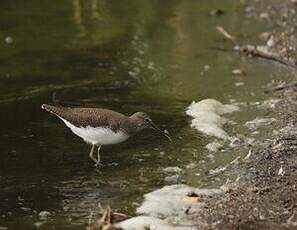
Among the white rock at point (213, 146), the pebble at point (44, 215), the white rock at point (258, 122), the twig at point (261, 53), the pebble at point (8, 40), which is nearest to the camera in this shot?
the pebble at point (44, 215)

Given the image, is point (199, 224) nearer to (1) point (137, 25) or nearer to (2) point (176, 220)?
(2) point (176, 220)

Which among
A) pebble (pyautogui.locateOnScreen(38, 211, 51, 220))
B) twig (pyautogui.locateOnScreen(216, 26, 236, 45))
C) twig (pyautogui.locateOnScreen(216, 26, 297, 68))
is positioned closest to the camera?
pebble (pyautogui.locateOnScreen(38, 211, 51, 220))

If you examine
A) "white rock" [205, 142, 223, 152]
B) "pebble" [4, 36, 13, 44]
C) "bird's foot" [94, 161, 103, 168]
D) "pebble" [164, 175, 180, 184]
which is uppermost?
"pebble" [4, 36, 13, 44]

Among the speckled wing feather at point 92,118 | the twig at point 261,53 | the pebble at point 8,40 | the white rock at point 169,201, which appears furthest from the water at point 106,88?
the speckled wing feather at point 92,118

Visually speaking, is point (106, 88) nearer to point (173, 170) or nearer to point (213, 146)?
point (213, 146)

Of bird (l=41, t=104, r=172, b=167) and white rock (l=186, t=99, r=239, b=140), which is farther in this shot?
white rock (l=186, t=99, r=239, b=140)

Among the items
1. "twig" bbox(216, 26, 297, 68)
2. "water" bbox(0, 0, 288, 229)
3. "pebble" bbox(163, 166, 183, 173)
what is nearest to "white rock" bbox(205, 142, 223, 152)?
"water" bbox(0, 0, 288, 229)

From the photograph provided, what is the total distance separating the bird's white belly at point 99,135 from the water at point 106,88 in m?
0.40

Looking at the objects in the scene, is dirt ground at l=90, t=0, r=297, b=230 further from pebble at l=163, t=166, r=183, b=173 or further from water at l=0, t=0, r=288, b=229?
pebble at l=163, t=166, r=183, b=173

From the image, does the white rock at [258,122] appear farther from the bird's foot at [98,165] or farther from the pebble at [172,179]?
the bird's foot at [98,165]

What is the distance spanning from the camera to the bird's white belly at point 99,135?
10273 millimetres

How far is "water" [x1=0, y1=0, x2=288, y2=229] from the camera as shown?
9702 mm

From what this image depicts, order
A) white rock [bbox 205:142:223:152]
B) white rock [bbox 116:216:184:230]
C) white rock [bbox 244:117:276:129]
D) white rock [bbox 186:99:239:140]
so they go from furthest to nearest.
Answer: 1. white rock [bbox 244:117:276:129]
2. white rock [bbox 186:99:239:140]
3. white rock [bbox 205:142:223:152]
4. white rock [bbox 116:216:184:230]

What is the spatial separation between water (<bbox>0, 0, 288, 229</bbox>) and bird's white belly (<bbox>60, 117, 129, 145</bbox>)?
1.31ft
